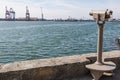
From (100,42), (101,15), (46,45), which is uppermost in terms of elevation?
(101,15)

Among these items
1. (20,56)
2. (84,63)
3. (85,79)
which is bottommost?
(20,56)

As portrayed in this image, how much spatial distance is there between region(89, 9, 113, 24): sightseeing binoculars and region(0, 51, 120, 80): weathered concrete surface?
90 cm

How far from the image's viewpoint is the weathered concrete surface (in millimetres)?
3902

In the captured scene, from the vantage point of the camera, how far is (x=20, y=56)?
1867cm

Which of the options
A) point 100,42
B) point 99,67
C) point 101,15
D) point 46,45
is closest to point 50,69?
point 99,67

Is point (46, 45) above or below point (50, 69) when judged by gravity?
below

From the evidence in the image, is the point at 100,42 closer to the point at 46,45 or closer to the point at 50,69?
the point at 50,69

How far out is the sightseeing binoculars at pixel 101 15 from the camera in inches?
161

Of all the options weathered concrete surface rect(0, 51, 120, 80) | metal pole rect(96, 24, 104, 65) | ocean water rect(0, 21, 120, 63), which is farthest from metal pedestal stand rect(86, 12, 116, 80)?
ocean water rect(0, 21, 120, 63)

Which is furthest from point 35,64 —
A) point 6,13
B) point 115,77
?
point 6,13

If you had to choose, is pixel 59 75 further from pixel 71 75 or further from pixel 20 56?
pixel 20 56

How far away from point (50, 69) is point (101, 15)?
1.36m

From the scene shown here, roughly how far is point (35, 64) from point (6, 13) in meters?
161

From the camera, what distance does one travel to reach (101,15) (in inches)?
162
